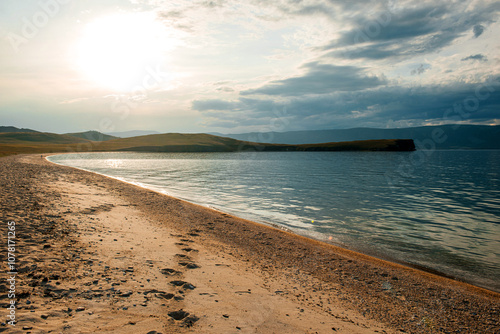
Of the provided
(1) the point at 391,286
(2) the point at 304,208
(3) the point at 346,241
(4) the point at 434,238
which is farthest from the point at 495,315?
(2) the point at 304,208

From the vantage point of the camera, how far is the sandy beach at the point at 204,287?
5.54 meters

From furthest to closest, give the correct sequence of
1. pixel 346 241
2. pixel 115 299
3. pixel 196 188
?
pixel 196 188 < pixel 346 241 < pixel 115 299

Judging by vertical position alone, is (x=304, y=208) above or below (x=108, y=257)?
below

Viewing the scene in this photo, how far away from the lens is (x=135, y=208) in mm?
17750

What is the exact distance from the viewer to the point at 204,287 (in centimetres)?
729

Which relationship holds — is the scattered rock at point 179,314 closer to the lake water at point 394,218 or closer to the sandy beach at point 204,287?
the sandy beach at point 204,287

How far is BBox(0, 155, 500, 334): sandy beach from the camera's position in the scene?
554 centimetres

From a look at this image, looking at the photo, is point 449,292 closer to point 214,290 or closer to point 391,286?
point 391,286

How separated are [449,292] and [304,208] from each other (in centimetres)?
1358

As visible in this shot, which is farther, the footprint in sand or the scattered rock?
the footprint in sand

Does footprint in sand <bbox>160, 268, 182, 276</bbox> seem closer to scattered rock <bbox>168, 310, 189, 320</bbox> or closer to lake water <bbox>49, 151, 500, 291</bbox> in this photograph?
scattered rock <bbox>168, 310, 189, 320</bbox>

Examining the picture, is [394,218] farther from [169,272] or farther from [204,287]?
[169,272]

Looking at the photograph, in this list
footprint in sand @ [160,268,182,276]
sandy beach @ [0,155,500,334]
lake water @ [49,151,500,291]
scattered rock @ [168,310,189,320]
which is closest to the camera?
sandy beach @ [0,155,500,334]

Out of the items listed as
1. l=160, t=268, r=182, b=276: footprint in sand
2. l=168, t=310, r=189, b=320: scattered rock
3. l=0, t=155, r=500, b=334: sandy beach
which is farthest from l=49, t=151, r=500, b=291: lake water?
l=168, t=310, r=189, b=320: scattered rock
